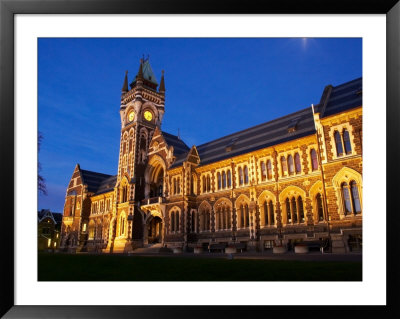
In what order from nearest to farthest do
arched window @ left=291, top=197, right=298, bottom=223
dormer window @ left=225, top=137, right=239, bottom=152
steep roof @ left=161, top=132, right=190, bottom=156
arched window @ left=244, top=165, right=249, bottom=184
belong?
arched window @ left=291, top=197, right=298, bottom=223, arched window @ left=244, top=165, right=249, bottom=184, dormer window @ left=225, top=137, right=239, bottom=152, steep roof @ left=161, top=132, right=190, bottom=156

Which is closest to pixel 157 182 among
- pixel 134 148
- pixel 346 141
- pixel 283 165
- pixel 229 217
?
pixel 134 148

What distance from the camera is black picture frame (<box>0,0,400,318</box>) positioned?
23.3 ft

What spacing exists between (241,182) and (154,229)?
17.9 m

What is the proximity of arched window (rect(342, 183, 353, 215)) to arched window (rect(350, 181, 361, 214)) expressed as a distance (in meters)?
0.26

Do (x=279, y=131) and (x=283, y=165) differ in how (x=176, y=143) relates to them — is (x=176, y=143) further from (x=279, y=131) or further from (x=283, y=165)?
(x=283, y=165)

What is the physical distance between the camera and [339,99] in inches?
942

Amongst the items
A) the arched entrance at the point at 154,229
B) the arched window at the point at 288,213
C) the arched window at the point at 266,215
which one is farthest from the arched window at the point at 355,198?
the arched entrance at the point at 154,229

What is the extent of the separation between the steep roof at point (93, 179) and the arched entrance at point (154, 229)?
23.5 metres

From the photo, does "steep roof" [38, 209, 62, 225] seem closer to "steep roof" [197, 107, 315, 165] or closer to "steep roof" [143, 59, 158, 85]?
"steep roof" [197, 107, 315, 165]

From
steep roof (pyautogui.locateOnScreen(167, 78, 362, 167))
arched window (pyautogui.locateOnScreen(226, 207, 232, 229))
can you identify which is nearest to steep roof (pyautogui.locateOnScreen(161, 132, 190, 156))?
steep roof (pyautogui.locateOnScreen(167, 78, 362, 167))
